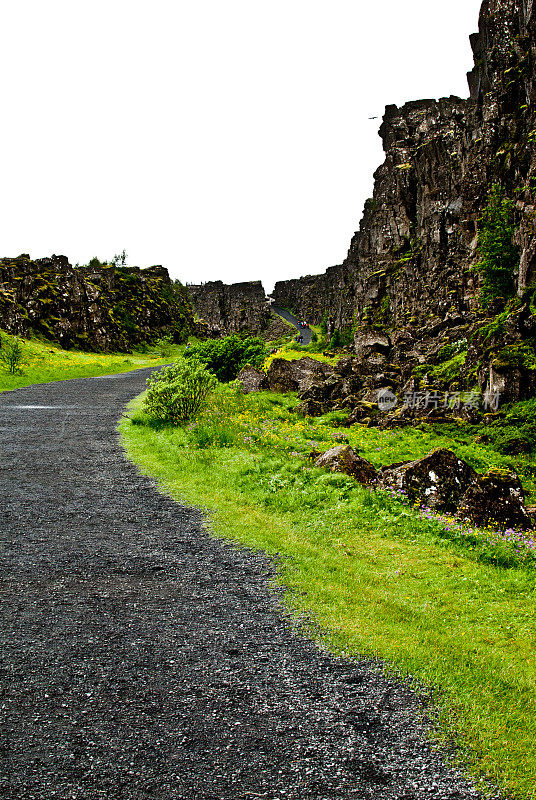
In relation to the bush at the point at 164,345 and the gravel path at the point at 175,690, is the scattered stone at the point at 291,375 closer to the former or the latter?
the gravel path at the point at 175,690

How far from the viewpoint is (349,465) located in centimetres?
966

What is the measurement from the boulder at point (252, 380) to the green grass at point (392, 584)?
12.9 meters

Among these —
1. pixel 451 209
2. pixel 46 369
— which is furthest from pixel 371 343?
pixel 451 209

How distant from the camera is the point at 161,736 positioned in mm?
3479

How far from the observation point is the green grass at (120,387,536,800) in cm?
383

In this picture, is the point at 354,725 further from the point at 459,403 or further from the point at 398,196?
the point at 398,196

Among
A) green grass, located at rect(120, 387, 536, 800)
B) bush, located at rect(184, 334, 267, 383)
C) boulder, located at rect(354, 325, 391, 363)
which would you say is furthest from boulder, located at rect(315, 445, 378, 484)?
bush, located at rect(184, 334, 267, 383)

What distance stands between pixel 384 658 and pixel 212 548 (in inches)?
117

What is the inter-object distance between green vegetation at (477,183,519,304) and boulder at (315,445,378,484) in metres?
17.5

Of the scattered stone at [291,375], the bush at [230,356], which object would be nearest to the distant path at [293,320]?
the bush at [230,356]

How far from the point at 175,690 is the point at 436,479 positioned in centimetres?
593

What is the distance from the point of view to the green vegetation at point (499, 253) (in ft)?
82.0

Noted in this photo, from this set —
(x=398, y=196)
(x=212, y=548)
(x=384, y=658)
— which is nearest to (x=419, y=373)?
(x=212, y=548)

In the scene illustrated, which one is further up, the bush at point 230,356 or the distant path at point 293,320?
the distant path at point 293,320
